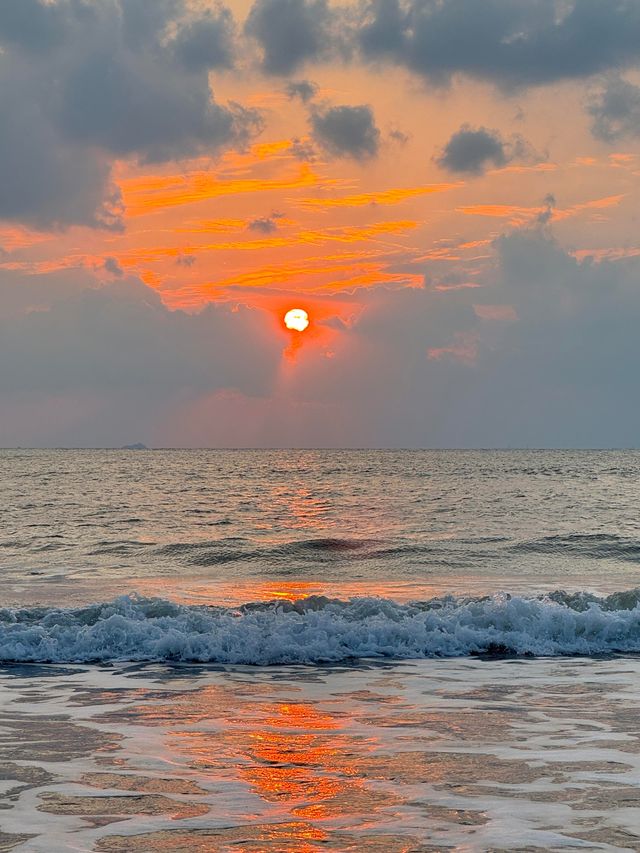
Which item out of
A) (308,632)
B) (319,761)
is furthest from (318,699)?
(308,632)

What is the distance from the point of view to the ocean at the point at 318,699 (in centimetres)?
816

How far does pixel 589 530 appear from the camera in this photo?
44.4 m

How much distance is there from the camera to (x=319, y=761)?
995 cm

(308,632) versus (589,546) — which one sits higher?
(308,632)

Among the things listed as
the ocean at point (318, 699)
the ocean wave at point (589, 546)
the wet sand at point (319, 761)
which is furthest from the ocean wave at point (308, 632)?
the ocean wave at point (589, 546)

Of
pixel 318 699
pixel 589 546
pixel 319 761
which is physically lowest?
pixel 589 546

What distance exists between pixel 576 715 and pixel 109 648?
8895 mm

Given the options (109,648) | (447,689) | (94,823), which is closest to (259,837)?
(94,823)

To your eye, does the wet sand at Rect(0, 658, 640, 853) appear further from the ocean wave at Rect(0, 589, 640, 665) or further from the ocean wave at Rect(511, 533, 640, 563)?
the ocean wave at Rect(511, 533, 640, 563)

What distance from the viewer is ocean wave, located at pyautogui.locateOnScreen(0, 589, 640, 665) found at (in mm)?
17172

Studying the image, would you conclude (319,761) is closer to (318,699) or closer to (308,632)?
(318,699)

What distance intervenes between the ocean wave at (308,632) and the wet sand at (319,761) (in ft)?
5.20

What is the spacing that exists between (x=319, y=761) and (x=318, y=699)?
3.52 m

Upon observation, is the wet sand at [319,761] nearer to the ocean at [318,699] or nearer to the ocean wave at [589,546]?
the ocean at [318,699]
